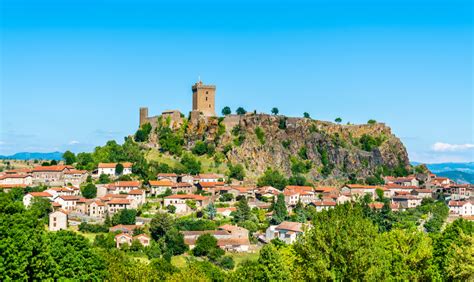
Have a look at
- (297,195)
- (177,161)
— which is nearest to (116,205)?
(177,161)

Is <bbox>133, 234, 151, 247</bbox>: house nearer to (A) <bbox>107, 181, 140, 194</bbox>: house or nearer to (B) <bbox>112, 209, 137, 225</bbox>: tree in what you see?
(B) <bbox>112, 209, 137, 225</bbox>: tree

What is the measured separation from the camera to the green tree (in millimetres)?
76225

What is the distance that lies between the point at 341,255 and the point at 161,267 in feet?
77.8

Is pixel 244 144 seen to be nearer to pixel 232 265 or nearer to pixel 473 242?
pixel 232 265

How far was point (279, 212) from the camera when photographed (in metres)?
77.9

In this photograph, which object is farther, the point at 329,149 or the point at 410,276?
the point at 329,149

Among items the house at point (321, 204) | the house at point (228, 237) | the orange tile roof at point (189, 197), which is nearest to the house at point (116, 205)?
the orange tile roof at point (189, 197)

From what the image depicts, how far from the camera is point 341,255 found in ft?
90.9

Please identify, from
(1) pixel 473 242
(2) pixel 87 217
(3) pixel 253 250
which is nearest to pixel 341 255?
(1) pixel 473 242

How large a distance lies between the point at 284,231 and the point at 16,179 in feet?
126

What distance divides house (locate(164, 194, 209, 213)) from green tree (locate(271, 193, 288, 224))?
368 inches

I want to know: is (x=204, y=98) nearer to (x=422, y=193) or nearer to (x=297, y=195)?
(x=297, y=195)

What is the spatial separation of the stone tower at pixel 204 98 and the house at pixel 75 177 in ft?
88.0

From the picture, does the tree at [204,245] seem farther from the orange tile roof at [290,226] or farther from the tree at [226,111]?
the tree at [226,111]
